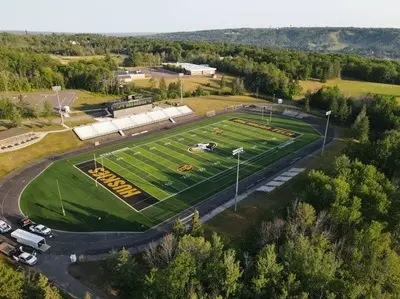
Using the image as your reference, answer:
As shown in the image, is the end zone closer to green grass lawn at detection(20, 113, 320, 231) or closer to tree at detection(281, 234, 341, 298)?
green grass lawn at detection(20, 113, 320, 231)

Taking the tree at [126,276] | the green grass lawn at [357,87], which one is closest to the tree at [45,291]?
the tree at [126,276]

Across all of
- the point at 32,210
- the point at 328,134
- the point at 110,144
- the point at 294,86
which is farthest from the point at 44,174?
the point at 294,86

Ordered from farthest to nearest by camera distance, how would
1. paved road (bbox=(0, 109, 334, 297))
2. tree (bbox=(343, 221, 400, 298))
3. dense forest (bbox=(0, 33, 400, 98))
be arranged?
dense forest (bbox=(0, 33, 400, 98)), paved road (bbox=(0, 109, 334, 297)), tree (bbox=(343, 221, 400, 298))

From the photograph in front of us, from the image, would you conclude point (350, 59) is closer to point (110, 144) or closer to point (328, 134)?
point (328, 134)

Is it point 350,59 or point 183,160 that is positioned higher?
point 350,59

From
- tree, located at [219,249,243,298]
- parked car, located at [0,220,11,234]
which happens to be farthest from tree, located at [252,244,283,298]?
parked car, located at [0,220,11,234]

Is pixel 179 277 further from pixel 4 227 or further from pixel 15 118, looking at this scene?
pixel 15 118

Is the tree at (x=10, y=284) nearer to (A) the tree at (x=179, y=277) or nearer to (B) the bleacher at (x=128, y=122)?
(A) the tree at (x=179, y=277)

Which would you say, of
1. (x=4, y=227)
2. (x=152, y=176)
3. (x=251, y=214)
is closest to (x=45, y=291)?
(x=4, y=227)
